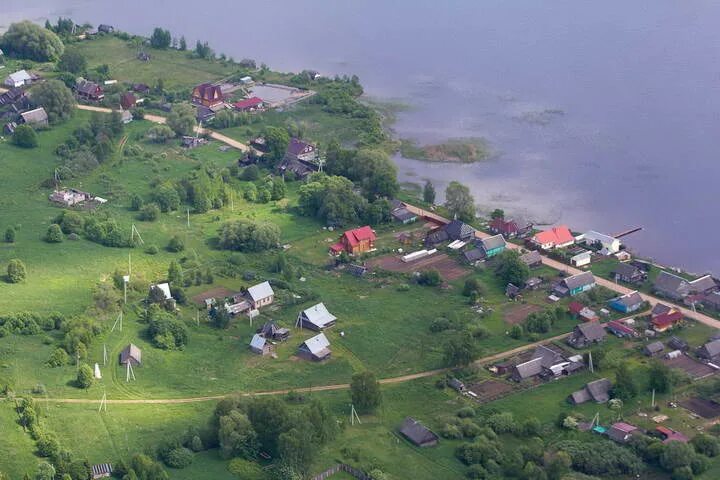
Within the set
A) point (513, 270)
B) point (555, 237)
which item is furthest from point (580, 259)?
point (513, 270)

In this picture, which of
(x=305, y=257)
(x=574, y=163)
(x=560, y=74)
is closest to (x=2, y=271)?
(x=305, y=257)

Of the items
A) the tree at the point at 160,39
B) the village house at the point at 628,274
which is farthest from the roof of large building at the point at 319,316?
the tree at the point at 160,39

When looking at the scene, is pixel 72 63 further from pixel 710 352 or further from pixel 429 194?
pixel 710 352

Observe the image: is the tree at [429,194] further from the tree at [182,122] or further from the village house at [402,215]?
the tree at [182,122]

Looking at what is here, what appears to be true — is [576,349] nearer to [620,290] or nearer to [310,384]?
[620,290]

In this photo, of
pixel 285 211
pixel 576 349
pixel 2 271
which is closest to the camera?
pixel 576 349

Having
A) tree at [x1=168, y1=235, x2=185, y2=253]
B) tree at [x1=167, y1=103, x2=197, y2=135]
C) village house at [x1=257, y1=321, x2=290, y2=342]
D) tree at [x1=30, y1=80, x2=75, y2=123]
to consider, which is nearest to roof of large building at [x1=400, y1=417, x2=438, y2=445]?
village house at [x1=257, y1=321, x2=290, y2=342]
